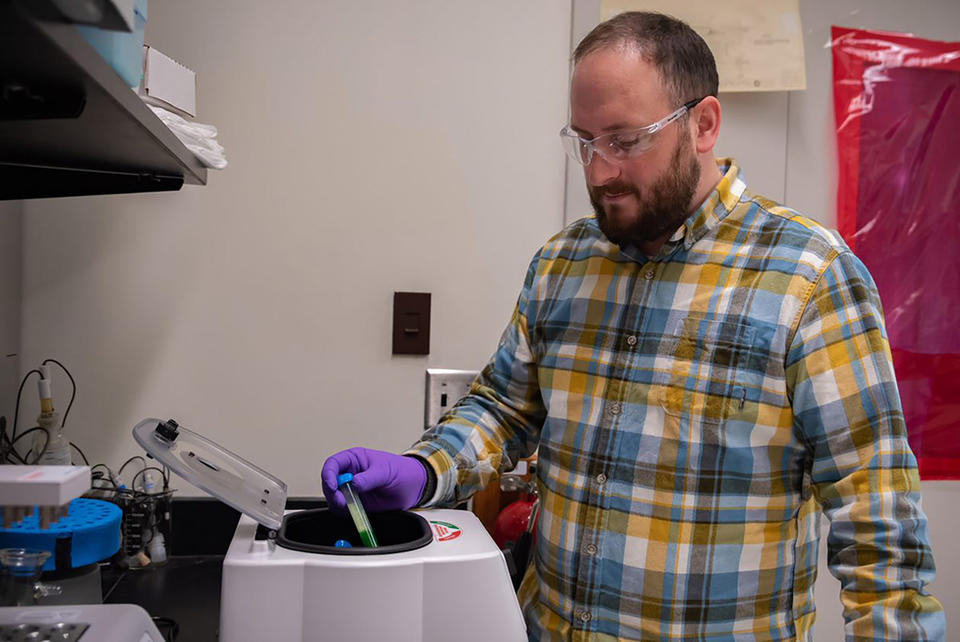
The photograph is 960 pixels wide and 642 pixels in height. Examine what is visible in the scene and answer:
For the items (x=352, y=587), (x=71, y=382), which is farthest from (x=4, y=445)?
(x=352, y=587)

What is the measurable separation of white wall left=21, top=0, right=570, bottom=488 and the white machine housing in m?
0.82

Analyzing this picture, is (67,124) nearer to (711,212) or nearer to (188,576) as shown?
(711,212)

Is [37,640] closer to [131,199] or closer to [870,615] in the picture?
[870,615]

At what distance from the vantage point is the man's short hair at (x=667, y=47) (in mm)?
1125

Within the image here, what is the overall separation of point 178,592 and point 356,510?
2.09ft

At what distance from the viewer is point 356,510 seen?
1002 millimetres

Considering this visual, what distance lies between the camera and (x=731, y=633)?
3.52ft

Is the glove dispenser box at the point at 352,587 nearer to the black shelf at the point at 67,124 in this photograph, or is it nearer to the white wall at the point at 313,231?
the black shelf at the point at 67,124

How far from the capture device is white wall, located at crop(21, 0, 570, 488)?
63.0 inches

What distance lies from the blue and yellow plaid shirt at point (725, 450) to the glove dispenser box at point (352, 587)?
10.1 inches

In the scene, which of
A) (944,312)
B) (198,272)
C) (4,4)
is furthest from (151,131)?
(944,312)

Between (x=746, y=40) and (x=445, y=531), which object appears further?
(x=746, y=40)

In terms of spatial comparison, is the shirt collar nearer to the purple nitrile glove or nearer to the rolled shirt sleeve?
the rolled shirt sleeve

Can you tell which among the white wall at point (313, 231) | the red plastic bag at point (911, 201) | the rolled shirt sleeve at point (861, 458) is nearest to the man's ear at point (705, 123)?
the rolled shirt sleeve at point (861, 458)
